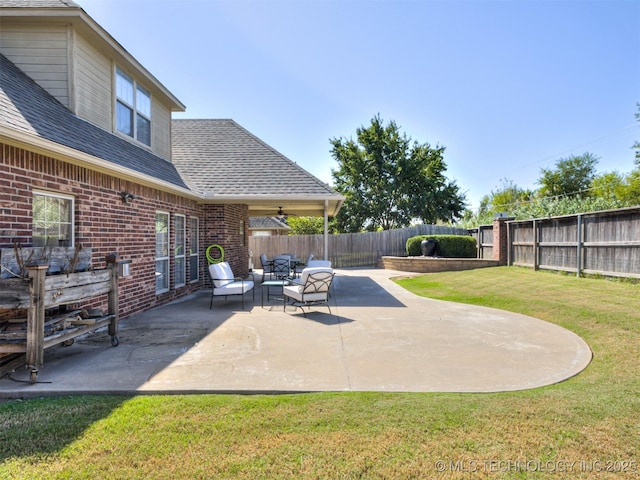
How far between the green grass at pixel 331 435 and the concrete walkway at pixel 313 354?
29cm

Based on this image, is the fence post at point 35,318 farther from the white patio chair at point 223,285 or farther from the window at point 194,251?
the window at point 194,251

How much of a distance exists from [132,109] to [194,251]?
406 cm

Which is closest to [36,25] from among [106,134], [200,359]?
[106,134]

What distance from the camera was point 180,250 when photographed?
991 cm

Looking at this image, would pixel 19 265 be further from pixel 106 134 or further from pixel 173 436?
pixel 106 134

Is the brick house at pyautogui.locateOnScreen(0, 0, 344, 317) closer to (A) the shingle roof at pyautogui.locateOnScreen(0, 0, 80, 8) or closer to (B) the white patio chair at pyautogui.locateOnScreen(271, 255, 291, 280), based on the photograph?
(A) the shingle roof at pyautogui.locateOnScreen(0, 0, 80, 8)

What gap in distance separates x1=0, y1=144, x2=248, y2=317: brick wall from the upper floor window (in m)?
1.79

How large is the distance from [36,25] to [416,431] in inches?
361

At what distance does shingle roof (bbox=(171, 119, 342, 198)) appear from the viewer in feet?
35.6

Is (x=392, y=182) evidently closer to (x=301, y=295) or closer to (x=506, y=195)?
(x=301, y=295)

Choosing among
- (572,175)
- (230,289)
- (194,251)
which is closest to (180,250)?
(194,251)

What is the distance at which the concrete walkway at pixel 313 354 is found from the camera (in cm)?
392

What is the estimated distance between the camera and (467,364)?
15.1ft

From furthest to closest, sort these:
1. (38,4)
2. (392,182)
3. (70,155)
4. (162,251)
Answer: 1. (392,182)
2. (162,251)
3. (38,4)
4. (70,155)
